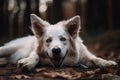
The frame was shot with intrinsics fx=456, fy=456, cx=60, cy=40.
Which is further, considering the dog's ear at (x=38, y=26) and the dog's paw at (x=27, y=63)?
the dog's ear at (x=38, y=26)

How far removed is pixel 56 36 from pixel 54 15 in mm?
16497

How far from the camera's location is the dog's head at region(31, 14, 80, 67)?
27.6 ft

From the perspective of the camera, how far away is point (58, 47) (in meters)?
8.29

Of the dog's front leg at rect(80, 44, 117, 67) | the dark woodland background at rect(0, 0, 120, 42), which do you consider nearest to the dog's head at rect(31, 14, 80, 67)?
the dog's front leg at rect(80, 44, 117, 67)

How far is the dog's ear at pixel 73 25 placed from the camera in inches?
355

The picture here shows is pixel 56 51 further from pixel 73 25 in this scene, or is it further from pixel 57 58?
pixel 73 25

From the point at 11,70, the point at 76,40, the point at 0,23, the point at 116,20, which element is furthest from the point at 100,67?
the point at 0,23

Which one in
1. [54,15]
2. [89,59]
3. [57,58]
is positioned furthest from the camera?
[54,15]

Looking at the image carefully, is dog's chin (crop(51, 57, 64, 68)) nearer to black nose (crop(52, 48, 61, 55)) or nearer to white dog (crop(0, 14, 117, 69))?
white dog (crop(0, 14, 117, 69))

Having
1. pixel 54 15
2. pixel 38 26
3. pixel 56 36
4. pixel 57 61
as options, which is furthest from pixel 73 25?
pixel 54 15

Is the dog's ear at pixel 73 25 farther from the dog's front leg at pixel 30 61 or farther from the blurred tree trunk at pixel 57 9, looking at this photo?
the blurred tree trunk at pixel 57 9

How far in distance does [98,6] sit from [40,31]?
16.0m

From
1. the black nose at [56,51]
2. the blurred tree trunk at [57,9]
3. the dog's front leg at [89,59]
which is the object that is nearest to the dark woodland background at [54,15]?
the blurred tree trunk at [57,9]

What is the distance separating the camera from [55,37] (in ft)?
28.4
